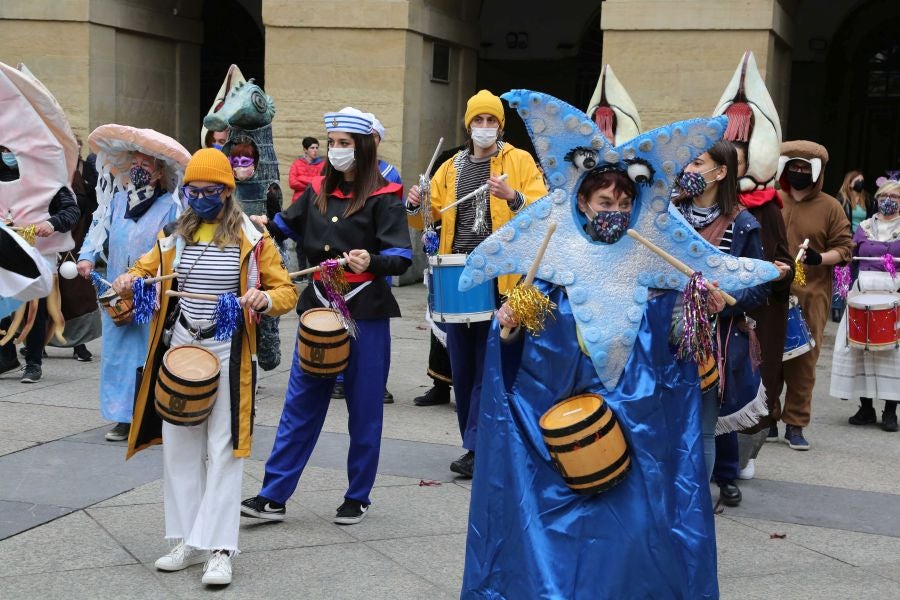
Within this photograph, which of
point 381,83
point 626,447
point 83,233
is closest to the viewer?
point 626,447

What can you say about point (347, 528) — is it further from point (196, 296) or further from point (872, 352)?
point (872, 352)

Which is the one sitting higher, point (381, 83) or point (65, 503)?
point (381, 83)

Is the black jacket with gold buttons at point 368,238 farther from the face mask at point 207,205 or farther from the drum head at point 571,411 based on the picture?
the drum head at point 571,411

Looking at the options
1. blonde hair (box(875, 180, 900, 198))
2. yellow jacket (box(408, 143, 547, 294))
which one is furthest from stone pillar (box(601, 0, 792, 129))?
yellow jacket (box(408, 143, 547, 294))

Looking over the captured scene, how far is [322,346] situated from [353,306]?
0.37 meters

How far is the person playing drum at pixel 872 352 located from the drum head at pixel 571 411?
5390 mm

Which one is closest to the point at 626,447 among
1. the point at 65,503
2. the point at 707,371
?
the point at 707,371

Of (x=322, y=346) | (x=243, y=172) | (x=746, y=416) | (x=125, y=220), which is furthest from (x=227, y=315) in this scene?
(x=243, y=172)

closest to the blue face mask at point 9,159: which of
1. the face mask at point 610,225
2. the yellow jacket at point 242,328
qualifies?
the yellow jacket at point 242,328

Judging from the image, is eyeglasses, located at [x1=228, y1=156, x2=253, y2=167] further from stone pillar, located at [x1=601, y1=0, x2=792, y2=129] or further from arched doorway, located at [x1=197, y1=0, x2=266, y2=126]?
arched doorway, located at [x1=197, y1=0, x2=266, y2=126]

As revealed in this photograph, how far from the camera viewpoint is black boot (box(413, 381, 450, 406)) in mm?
8945

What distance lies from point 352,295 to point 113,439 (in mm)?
2295

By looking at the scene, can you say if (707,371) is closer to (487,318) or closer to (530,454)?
(530,454)

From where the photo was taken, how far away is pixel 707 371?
4.84m
